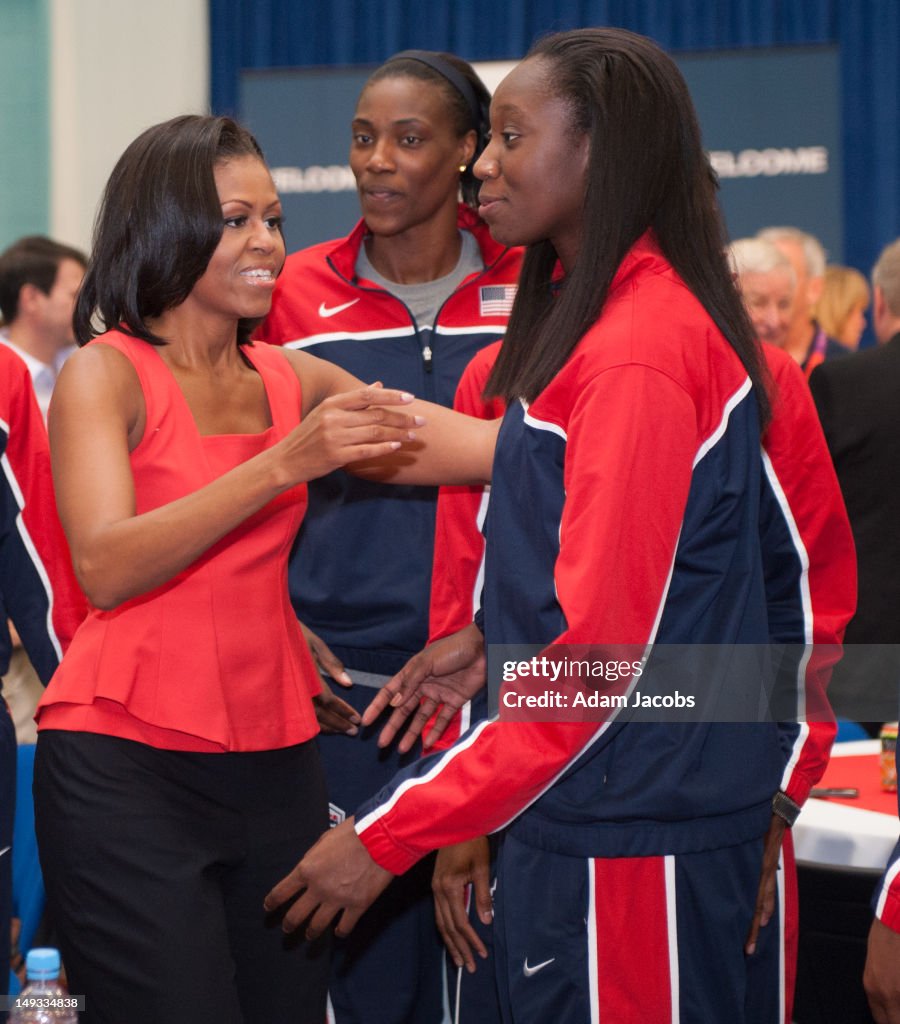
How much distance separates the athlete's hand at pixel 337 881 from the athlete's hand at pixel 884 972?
1.84 feet

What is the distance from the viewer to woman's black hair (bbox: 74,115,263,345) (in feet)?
6.46

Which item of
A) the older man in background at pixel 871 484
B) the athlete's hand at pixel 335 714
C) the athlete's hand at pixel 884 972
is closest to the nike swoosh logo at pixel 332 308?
the athlete's hand at pixel 335 714

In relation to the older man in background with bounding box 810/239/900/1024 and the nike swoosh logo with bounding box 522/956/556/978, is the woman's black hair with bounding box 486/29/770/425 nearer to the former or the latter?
the nike swoosh logo with bounding box 522/956/556/978

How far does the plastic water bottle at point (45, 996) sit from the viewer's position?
1.87 metres

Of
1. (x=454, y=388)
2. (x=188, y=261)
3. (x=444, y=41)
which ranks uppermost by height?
(x=444, y=41)

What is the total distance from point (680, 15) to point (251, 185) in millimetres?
6232

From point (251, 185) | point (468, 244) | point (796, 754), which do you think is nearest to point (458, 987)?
point (796, 754)

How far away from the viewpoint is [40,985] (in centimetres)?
200

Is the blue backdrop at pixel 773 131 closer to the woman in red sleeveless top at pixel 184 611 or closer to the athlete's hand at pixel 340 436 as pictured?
the woman in red sleeveless top at pixel 184 611

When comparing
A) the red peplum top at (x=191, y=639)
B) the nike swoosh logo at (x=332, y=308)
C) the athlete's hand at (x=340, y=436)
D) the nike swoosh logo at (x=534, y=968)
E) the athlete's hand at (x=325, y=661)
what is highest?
the nike swoosh logo at (x=332, y=308)

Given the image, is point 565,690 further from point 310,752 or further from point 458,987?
point 458,987

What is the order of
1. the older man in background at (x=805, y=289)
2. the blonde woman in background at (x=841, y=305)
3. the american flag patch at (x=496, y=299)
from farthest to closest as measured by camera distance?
the blonde woman in background at (x=841, y=305), the older man in background at (x=805, y=289), the american flag patch at (x=496, y=299)

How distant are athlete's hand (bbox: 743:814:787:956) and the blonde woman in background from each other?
514 cm

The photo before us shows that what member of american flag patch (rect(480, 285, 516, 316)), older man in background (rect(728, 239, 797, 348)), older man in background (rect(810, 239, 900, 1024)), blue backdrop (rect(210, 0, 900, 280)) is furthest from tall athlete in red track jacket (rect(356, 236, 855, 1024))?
blue backdrop (rect(210, 0, 900, 280))
